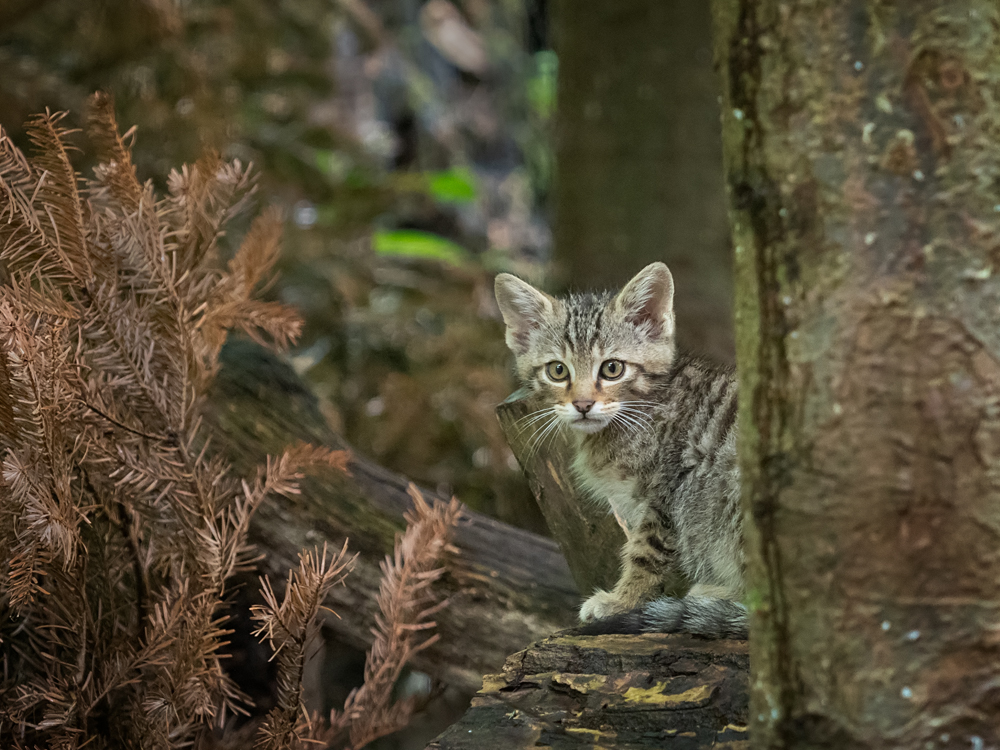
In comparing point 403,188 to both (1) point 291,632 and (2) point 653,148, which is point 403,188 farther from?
(1) point 291,632

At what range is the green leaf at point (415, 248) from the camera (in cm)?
704

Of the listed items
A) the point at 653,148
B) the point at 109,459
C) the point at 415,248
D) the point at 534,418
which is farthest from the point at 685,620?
the point at 415,248

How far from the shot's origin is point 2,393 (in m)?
2.08

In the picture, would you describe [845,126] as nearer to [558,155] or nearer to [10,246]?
[10,246]

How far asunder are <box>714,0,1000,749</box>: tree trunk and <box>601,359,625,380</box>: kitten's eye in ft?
5.83

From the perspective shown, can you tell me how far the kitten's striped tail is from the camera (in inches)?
93.7

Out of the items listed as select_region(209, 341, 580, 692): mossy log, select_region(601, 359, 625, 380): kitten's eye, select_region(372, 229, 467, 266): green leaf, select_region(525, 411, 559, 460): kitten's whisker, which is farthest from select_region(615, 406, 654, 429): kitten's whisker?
select_region(372, 229, 467, 266): green leaf

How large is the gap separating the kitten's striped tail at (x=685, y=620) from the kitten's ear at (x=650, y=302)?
1.10m

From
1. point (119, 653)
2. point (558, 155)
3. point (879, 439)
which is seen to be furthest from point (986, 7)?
point (558, 155)

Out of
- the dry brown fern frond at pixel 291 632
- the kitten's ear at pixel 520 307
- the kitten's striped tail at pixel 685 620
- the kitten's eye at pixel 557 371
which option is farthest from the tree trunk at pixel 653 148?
the dry brown fern frond at pixel 291 632

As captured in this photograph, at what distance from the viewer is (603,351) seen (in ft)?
10.5

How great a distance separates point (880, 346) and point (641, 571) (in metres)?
1.68

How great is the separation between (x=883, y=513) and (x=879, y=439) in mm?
118

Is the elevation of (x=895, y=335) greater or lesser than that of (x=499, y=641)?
greater
